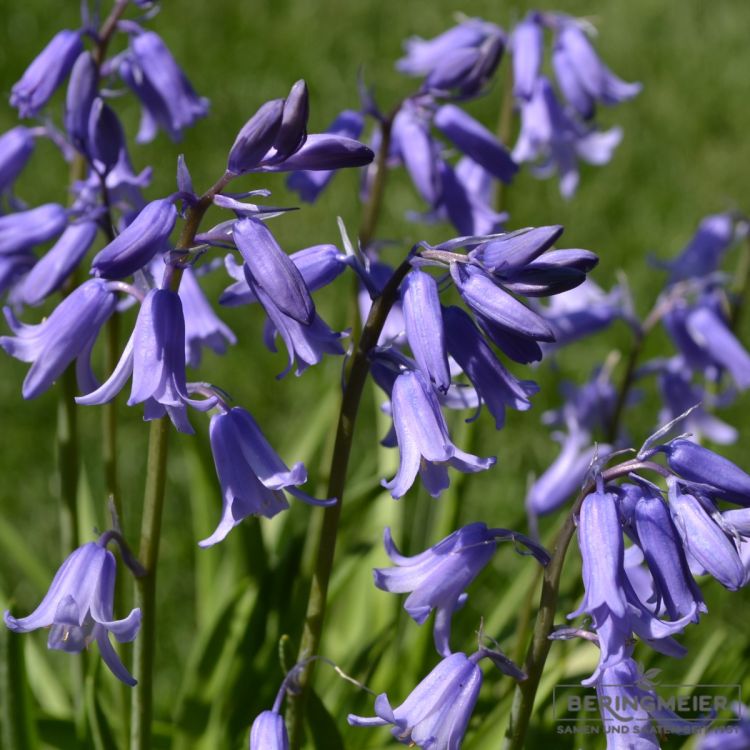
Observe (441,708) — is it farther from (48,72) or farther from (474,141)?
(48,72)

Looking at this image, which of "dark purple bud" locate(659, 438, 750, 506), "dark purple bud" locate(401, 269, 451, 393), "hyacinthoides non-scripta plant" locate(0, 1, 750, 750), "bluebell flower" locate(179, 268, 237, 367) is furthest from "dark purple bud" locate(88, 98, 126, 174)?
"dark purple bud" locate(659, 438, 750, 506)

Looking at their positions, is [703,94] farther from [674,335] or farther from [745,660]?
[745,660]

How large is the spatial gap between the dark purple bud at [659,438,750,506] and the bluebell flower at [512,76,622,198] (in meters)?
1.48

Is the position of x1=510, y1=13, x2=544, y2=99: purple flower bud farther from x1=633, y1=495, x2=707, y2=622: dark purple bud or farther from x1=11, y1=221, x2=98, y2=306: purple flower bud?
x1=633, y1=495, x2=707, y2=622: dark purple bud

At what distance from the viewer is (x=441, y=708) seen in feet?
5.20

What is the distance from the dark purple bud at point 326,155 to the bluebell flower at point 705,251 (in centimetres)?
154

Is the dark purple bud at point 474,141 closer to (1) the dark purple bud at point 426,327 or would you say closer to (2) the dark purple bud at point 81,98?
(2) the dark purple bud at point 81,98

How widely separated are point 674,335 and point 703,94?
151 inches

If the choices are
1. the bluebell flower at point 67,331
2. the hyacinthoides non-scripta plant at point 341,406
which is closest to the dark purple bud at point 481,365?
the hyacinthoides non-scripta plant at point 341,406

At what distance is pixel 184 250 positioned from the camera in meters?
1.60

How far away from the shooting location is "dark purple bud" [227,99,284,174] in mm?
1502

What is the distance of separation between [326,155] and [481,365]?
1.21ft

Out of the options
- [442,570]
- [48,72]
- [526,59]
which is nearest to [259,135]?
[442,570]

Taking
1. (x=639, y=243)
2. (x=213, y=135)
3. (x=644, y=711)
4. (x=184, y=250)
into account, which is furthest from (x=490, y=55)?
(x=213, y=135)
